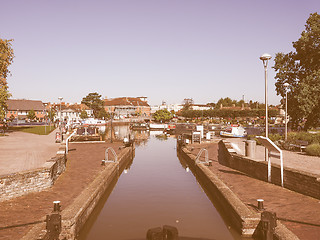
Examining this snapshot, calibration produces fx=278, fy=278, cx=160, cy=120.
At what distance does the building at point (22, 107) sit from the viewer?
345ft

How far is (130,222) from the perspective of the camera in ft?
35.6

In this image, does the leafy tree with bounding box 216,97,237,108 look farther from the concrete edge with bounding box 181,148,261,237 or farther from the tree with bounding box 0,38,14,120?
the concrete edge with bounding box 181,148,261,237

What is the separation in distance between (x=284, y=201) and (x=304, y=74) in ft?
82.1

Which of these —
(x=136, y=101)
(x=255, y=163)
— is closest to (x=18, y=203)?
(x=255, y=163)

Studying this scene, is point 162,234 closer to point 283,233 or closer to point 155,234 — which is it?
point 155,234

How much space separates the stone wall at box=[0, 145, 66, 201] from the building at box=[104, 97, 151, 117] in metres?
132

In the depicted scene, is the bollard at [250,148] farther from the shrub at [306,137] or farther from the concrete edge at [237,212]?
the shrub at [306,137]

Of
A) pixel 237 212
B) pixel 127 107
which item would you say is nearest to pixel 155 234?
pixel 237 212

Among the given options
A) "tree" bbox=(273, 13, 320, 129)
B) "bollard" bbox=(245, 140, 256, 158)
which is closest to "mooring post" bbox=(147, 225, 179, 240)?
"bollard" bbox=(245, 140, 256, 158)

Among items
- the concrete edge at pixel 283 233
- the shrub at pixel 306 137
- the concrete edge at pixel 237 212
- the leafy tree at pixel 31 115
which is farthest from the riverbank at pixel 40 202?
the leafy tree at pixel 31 115

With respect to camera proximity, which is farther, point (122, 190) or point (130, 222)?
point (122, 190)

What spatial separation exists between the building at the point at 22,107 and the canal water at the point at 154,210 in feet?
325

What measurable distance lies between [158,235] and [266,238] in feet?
10.5

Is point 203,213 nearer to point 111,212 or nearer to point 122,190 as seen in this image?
point 111,212
